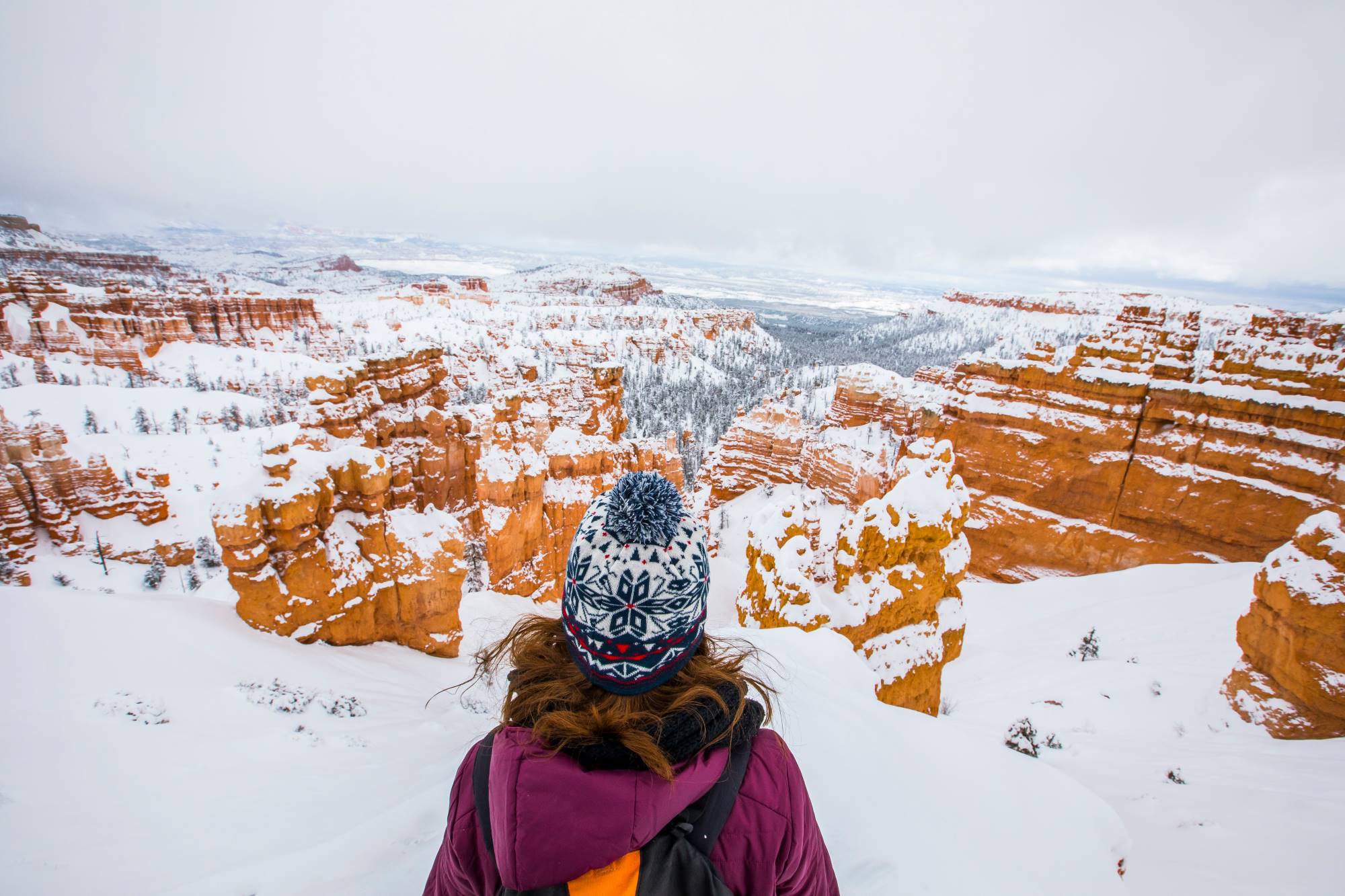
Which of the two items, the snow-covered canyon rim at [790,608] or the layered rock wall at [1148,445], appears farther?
the layered rock wall at [1148,445]

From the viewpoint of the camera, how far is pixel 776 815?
1428 mm

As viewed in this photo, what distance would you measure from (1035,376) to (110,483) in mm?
30251

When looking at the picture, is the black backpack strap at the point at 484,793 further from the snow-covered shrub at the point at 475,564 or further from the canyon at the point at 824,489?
the snow-covered shrub at the point at 475,564

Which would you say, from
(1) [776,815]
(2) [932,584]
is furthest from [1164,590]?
(1) [776,815]

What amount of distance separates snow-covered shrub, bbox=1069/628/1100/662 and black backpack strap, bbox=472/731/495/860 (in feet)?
39.8

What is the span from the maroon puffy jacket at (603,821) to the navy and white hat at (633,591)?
267 mm

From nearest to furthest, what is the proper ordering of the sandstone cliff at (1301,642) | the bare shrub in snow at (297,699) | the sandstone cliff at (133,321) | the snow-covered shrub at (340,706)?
the bare shrub in snow at (297,699) → the snow-covered shrub at (340,706) → the sandstone cliff at (1301,642) → the sandstone cliff at (133,321)

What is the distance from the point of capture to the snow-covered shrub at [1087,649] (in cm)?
979

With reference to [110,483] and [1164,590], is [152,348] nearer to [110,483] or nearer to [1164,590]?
[110,483]

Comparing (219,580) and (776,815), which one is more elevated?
(776,815)

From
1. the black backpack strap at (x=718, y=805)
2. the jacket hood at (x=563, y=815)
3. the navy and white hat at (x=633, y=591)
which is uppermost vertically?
the navy and white hat at (x=633, y=591)

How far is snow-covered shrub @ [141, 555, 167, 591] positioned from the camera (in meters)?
14.7

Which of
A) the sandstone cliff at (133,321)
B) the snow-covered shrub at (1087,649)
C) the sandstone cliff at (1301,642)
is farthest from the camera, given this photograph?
the sandstone cliff at (133,321)

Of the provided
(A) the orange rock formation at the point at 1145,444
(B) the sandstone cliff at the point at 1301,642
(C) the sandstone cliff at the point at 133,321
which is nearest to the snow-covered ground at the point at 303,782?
(B) the sandstone cliff at the point at 1301,642
